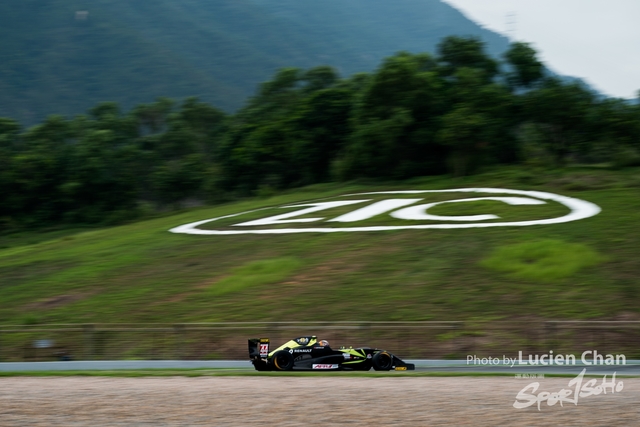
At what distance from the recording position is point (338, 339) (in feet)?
64.9

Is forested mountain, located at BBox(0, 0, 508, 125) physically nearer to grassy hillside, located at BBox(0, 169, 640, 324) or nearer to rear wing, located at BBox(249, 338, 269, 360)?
grassy hillside, located at BBox(0, 169, 640, 324)

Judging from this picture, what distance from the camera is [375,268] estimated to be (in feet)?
85.4

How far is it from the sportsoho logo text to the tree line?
663 centimetres

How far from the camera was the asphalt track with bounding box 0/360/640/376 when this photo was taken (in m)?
14.8

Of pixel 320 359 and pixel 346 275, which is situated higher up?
pixel 346 275

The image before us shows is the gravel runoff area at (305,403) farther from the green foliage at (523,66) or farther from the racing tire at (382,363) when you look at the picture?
the green foliage at (523,66)

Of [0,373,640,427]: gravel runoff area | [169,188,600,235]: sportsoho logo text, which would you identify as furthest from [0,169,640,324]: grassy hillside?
[0,373,640,427]: gravel runoff area

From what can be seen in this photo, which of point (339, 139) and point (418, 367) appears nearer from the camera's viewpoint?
point (418, 367)

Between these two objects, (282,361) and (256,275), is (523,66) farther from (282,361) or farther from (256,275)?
(282,361)

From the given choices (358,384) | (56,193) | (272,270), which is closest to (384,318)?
(272,270)

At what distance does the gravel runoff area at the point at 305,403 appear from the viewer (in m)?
9.65

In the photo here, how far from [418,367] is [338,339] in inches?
149

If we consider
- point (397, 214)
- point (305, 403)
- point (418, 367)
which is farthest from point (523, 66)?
point (305, 403)

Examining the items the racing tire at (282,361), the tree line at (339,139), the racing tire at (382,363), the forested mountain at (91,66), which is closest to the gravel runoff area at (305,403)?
the racing tire at (382,363)
